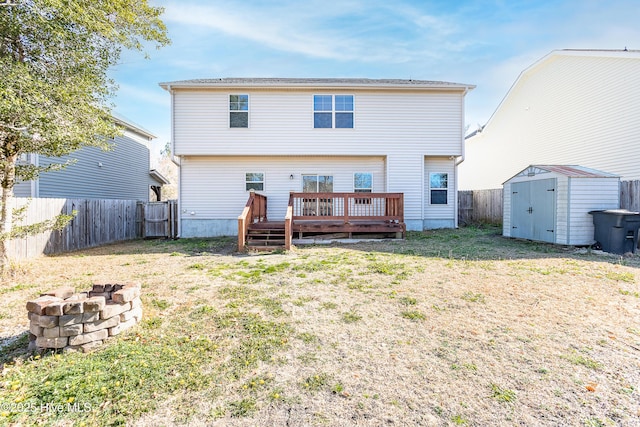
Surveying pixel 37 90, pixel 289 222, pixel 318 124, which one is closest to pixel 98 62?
pixel 37 90

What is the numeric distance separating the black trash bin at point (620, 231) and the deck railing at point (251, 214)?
9.62 meters

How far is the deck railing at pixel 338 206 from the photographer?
386 inches

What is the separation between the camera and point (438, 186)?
12344 mm

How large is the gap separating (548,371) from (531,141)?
1682 cm

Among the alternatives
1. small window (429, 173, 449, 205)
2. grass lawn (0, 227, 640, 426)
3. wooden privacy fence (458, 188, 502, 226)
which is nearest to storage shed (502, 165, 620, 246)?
grass lawn (0, 227, 640, 426)

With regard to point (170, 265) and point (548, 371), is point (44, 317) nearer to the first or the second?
point (170, 265)

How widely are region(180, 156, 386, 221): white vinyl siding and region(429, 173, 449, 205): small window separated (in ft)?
6.96

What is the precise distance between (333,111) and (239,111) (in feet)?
11.8

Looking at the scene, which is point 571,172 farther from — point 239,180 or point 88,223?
point 88,223

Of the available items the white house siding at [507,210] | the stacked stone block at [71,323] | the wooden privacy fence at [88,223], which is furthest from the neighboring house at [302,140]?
the stacked stone block at [71,323]

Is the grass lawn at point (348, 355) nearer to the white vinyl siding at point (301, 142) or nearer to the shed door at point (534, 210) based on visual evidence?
the shed door at point (534, 210)

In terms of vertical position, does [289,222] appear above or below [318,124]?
below

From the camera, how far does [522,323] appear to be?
363 cm

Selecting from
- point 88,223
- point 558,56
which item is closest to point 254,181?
point 88,223
